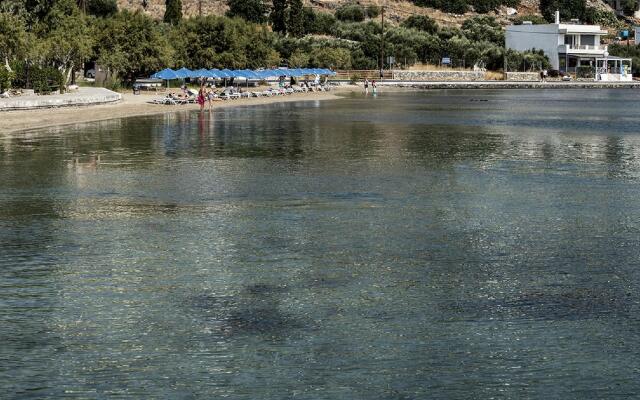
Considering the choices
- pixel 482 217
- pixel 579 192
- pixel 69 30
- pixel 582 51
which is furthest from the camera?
pixel 582 51

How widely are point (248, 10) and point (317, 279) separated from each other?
6738 inches

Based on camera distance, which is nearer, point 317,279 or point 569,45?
point 317,279

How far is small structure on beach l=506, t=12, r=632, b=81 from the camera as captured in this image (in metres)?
166

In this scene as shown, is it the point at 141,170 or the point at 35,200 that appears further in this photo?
the point at 141,170

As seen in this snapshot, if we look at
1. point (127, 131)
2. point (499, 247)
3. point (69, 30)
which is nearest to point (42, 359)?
point (499, 247)

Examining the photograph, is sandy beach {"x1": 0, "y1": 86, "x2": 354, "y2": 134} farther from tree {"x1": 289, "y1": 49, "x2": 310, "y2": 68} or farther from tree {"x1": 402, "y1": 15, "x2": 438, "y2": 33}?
tree {"x1": 402, "y1": 15, "x2": 438, "y2": 33}

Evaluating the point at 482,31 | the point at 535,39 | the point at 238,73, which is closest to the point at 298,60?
the point at 238,73

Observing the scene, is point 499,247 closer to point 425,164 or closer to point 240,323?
point 240,323

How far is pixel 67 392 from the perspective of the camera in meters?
10.5

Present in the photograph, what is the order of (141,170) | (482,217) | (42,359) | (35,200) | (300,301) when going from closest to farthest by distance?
(42,359) < (300,301) < (482,217) < (35,200) < (141,170)

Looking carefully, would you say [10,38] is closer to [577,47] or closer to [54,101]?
[54,101]

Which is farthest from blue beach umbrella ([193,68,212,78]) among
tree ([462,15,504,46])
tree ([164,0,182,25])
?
tree ([462,15,504,46])

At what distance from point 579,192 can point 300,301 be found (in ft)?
Result: 45.6

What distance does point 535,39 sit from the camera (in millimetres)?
169250
